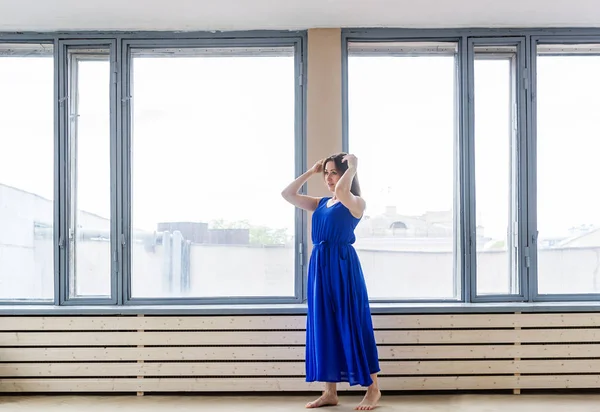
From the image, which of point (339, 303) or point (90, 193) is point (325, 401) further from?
point (90, 193)

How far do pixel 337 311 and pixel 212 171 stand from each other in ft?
4.66

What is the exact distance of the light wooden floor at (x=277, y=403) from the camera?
12.6 feet

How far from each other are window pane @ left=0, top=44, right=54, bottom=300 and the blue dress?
197cm

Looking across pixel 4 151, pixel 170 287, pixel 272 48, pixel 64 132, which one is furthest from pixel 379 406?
pixel 4 151

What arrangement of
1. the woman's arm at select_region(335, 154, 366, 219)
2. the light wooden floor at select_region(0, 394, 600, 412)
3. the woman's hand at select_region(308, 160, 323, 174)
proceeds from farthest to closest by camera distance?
1. the woman's hand at select_region(308, 160, 323, 174)
2. the light wooden floor at select_region(0, 394, 600, 412)
3. the woman's arm at select_region(335, 154, 366, 219)

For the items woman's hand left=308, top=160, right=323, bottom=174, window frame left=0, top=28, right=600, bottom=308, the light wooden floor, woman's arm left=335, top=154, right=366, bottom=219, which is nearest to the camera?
woman's arm left=335, top=154, right=366, bottom=219

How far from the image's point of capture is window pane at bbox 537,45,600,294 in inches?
175

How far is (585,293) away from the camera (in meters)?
4.42

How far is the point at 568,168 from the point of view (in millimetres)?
4480

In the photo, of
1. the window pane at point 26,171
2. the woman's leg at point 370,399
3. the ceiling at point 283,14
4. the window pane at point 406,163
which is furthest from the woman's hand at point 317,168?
the window pane at point 26,171

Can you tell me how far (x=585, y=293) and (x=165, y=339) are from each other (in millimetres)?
2924

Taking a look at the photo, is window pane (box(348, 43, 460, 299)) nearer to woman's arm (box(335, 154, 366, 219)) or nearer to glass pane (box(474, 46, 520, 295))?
glass pane (box(474, 46, 520, 295))

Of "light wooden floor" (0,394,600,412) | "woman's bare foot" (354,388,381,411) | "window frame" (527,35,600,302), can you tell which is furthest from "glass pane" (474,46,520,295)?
"woman's bare foot" (354,388,381,411)

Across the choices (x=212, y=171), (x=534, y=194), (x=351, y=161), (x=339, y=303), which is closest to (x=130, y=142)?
(x=212, y=171)
